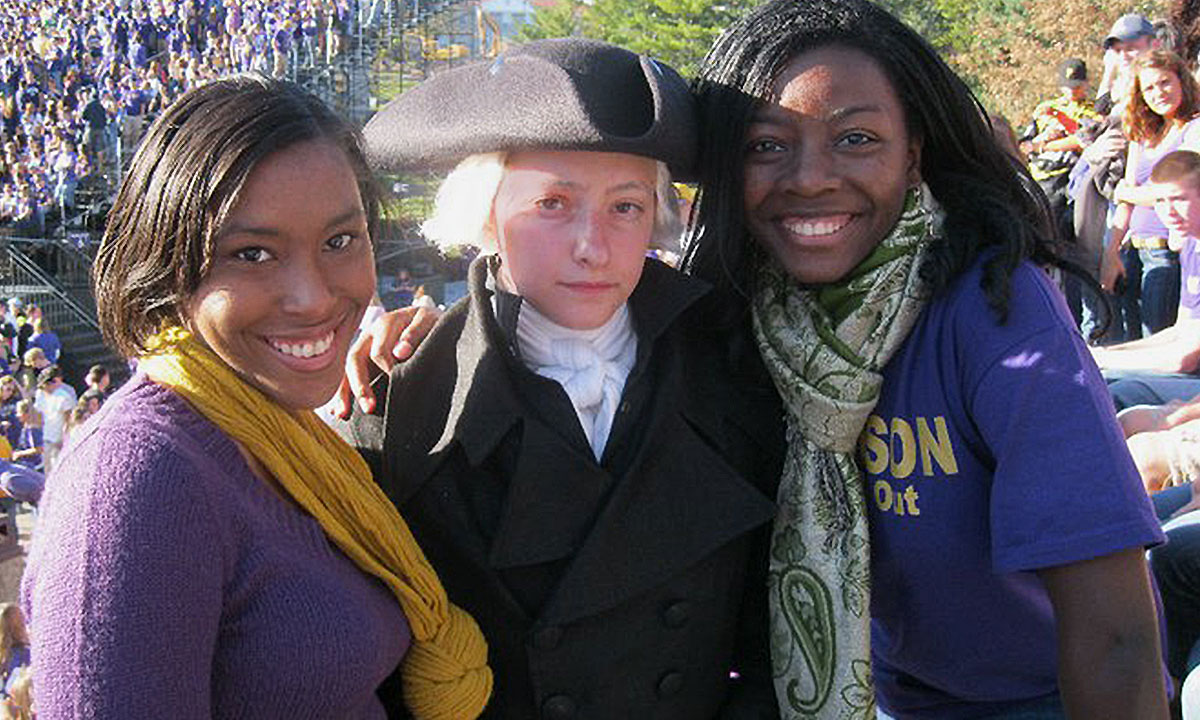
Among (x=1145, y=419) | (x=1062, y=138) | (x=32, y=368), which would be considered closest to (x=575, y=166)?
(x=1145, y=419)

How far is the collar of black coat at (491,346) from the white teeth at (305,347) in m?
0.27

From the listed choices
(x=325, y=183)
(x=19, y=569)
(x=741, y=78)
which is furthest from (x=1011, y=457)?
(x=19, y=569)

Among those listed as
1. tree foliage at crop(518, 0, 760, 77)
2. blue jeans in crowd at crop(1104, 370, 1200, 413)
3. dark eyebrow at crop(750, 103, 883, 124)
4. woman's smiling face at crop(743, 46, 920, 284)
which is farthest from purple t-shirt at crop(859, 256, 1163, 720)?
tree foliage at crop(518, 0, 760, 77)

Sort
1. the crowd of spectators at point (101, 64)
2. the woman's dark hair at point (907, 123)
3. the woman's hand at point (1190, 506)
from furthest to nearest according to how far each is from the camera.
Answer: the crowd of spectators at point (101, 64) → the woman's hand at point (1190, 506) → the woman's dark hair at point (907, 123)

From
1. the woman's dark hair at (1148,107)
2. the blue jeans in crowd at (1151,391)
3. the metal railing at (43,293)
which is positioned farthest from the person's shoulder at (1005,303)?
the metal railing at (43,293)

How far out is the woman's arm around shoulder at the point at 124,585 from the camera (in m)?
1.24

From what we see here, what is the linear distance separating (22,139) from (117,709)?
887 inches

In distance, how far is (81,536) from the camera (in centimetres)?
126

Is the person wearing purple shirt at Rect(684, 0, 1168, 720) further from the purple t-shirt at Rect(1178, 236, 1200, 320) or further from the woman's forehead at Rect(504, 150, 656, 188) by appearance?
the purple t-shirt at Rect(1178, 236, 1200, 320)

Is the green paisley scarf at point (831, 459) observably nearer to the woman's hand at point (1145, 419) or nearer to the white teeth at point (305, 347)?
the white teeth at point (305, 347)

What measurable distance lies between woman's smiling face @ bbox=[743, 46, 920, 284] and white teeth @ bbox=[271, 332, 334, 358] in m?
0.75

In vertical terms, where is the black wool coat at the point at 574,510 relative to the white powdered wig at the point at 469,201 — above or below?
below

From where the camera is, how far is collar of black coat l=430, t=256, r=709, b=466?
1770mm

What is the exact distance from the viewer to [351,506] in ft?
5.34
